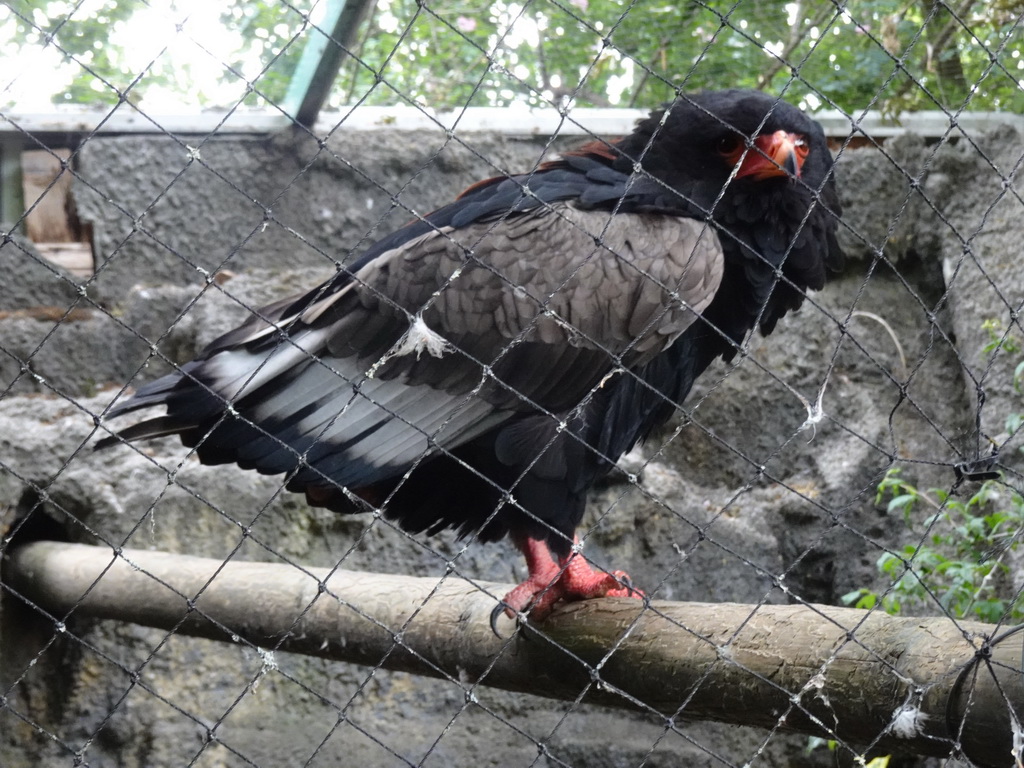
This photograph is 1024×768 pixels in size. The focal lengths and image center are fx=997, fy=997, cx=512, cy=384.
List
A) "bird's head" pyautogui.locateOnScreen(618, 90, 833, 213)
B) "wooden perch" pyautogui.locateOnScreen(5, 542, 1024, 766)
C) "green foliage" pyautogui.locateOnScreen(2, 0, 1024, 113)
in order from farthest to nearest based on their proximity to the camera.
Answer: "green foliage" pyautogui.locateOnScreen(2, 0, 1024, 113), "bird's head" pyautogui.locateOnScreen(618, 90, 833, 213), "wooden perch" pyautogui.locateOnScreen(5, 542, 1024, 766)

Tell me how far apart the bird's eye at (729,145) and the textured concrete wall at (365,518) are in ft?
2.43

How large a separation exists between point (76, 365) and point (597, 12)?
222cm

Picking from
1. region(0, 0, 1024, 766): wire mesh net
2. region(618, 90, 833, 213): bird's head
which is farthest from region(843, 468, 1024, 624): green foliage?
region(618, 90, 833, 213): bird's head

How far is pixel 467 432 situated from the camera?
2.29 m

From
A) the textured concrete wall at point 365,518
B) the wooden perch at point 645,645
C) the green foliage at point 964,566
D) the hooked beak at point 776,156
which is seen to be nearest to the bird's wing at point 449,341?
the hooked beak at point 776,156

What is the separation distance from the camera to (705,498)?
3.62 metres

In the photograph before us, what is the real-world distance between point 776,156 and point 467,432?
3.16ft

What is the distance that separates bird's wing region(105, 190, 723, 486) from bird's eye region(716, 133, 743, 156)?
0.29 metres

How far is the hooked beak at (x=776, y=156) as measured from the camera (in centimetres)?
231

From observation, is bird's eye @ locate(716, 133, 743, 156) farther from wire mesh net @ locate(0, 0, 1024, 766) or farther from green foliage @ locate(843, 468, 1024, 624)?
green foliage @ locate(843, 468, 1024, 624)

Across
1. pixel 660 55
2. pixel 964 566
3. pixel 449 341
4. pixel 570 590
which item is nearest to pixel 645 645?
pixel 570 590

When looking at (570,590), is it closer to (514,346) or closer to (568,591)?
(568,591)

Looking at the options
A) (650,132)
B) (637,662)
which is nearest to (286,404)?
(637,662)

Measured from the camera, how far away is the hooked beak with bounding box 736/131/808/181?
2307 millimetres
